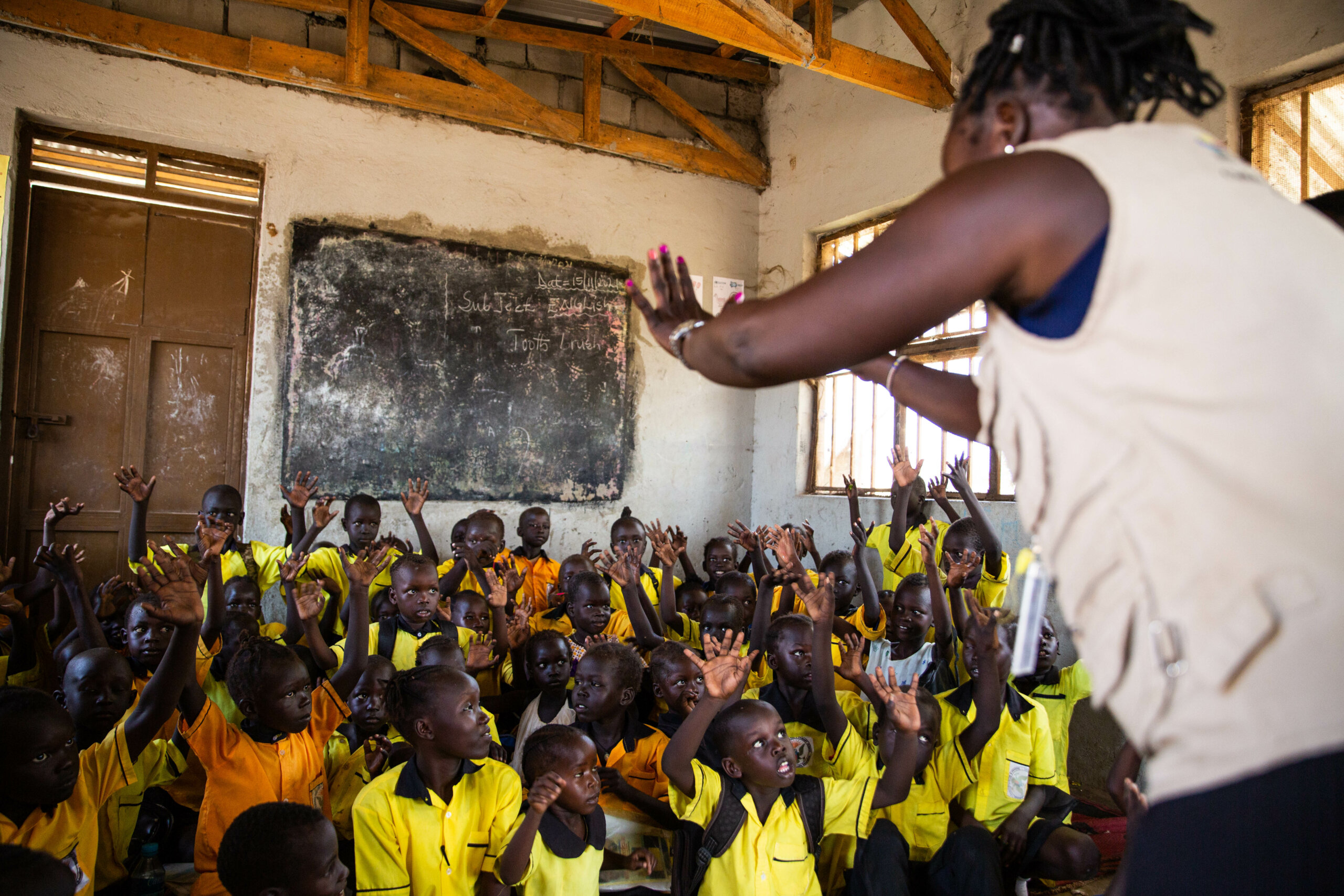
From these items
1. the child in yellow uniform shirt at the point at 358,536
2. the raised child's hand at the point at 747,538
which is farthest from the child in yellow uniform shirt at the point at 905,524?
the child in yellow uniform shirt at the point at 358,536

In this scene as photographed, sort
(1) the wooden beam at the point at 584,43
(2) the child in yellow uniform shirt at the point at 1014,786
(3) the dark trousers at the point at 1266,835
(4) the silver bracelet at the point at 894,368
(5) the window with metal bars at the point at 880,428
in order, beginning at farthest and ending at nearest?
(1) the wooden beam at the point at 584,43
(5) the window with metal bars at the point at 880,428
(2) the child in yellow uniform shirt at the point at 1014,786
(4) the silver bracelet at the point at 894,368
(3) the dark trousers at the point at 1266,835

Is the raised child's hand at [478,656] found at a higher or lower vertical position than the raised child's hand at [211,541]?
lower

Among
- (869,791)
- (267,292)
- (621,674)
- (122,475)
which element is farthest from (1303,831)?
(267,292)

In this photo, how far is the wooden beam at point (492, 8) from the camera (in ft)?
16.8

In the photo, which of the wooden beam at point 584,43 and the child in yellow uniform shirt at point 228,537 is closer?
the child in yellow uniform shirt at point 228,537

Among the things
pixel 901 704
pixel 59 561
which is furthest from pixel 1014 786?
pixel 59 561

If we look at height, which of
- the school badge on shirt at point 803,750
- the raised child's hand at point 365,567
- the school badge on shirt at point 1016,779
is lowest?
the school badge on shirt at point 1016,779

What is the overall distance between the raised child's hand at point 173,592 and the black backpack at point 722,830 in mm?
1327

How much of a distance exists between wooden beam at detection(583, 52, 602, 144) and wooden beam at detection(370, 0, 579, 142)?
0.08 meters

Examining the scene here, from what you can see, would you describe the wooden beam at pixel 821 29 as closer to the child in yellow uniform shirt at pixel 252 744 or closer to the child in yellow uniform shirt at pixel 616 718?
the child in yellow uniform shirt at pixel 616 718

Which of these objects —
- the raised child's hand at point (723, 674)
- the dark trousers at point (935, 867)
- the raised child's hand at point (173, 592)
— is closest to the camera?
the raised child's hand at point (173, 592)

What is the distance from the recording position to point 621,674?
2.63 m

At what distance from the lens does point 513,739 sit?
10.3 feet

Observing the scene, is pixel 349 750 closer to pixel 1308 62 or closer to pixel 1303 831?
pixel 1303 831
